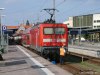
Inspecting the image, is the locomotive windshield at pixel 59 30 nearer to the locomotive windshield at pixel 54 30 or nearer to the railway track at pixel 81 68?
the locomotive windshield at pixel 54 30

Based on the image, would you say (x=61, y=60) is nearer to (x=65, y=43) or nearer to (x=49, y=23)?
(x=65, y=43)

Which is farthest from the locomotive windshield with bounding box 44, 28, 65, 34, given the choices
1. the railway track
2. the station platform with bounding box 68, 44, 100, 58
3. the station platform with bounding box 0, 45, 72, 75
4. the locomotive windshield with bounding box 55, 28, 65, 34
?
the station platform with bounding box 68, 44, 100, 58

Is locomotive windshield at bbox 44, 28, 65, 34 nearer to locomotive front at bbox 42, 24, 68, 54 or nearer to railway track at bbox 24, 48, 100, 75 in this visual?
locomotive front at bbox 42, 24, 68, 54

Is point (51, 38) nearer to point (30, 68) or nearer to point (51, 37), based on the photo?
point (51, 37)

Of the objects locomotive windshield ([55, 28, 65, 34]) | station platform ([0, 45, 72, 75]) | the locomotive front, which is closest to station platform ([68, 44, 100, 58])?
locomotive windshield ([55, 28, 65, 34])

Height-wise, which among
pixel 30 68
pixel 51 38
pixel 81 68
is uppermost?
pixel 51 38

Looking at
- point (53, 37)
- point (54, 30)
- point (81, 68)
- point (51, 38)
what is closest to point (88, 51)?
point (54, 30)

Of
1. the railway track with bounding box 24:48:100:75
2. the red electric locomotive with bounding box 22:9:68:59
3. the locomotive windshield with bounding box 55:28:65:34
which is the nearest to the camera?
the railway track with bounding box 24:48:100:75

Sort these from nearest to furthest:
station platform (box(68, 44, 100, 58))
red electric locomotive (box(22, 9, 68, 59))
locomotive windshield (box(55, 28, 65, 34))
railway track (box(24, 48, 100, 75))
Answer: railway track (box(24, 48, 100, 75)) → red electric locomotive (box(22, 9, 68, 59)) → locomotive windshield (box(55, 28, 65, 34)) → station platform (box(68, 44, 100, 58))

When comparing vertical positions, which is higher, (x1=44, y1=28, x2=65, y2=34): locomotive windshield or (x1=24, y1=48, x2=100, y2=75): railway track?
(x1=44, y1=28, x2=65, y2=34): locomotive windshield

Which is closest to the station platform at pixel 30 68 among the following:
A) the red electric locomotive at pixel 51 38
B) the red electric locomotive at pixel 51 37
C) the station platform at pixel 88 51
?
the red electric locomotive at pixel 51 38

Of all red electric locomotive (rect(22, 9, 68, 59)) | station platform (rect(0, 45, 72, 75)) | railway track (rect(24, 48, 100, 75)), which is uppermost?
red electric locomotive (rect(22, 9, 68, 59))

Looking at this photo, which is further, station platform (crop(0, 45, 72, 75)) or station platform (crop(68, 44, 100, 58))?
station platform (crop(68, 44, 100, 58))

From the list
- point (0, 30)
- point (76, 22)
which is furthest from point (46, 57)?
point (76, 22)
